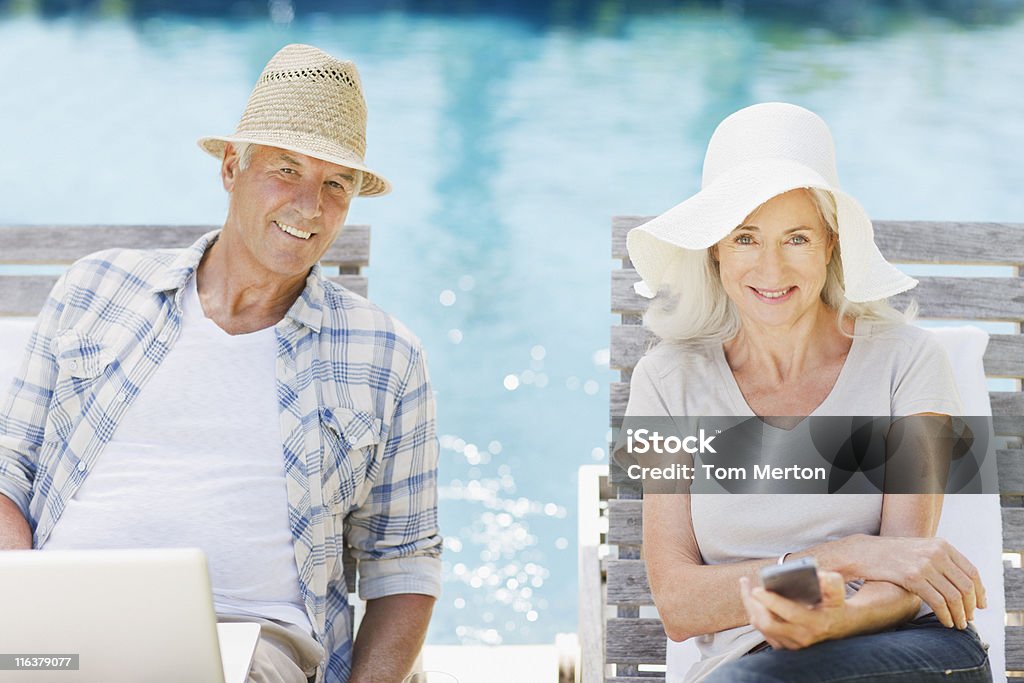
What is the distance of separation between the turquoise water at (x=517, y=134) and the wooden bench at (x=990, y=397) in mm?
4354

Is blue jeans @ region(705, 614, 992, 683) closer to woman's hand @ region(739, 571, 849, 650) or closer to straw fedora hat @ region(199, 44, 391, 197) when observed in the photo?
woman's hand @ region(739, 571, 849, 650)

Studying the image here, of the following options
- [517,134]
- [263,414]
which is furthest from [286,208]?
[517,134]

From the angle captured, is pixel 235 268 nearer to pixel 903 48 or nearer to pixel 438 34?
pixel 438 34

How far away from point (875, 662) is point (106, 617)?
3.78ft

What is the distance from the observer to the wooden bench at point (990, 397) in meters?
2.57

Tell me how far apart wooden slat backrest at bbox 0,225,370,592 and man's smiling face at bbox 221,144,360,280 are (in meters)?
0.47

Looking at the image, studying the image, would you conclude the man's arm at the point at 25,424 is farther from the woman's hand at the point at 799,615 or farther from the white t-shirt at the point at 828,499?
the woman's hand at the point at 799,615

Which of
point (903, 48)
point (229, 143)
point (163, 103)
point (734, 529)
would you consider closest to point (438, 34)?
point (163, 103)

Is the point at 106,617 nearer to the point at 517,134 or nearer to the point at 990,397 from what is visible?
the point at 990,397

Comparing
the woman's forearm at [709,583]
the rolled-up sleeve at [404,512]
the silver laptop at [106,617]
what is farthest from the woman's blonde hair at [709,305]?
the silver laptop at [106,617]

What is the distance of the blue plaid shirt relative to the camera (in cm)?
227

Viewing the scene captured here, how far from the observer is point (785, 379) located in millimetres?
2125

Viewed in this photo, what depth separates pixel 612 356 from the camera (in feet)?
8.73

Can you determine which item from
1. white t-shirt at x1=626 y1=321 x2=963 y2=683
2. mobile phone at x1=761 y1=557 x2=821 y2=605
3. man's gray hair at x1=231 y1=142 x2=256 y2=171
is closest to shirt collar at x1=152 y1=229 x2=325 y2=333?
man's gray hair at x1=231 y1=142 x2=256 y2=171
